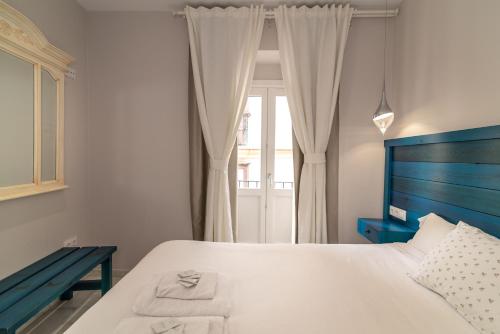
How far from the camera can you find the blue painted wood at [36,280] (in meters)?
1.41

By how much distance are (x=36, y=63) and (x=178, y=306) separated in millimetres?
2050

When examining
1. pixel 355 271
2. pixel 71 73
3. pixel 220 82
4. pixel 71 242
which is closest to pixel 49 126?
pixel 71 73

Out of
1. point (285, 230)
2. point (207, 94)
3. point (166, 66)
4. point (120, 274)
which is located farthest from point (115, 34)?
point (285, 230)

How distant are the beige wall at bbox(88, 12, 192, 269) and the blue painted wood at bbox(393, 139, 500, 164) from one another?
80.4 inches

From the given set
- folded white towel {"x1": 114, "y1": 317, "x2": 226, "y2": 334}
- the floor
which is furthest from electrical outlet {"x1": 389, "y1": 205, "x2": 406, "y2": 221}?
the floor

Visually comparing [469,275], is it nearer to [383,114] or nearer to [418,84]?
[383,114]

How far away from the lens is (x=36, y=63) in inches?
77.0

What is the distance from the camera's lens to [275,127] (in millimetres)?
2850

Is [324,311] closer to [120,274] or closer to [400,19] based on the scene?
[120,274]

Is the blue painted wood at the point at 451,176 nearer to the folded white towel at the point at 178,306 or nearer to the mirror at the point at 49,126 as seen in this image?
Answer: the folded white towel at the point at 178,306

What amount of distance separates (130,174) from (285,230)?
174 cm

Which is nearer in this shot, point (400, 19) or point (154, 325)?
point (154, 325)

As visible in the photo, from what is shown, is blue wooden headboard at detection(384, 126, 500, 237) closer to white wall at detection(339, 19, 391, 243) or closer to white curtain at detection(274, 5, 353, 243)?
white wall at detection(339, 19, 391, 243)

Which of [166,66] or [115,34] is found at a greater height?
[115,34]
